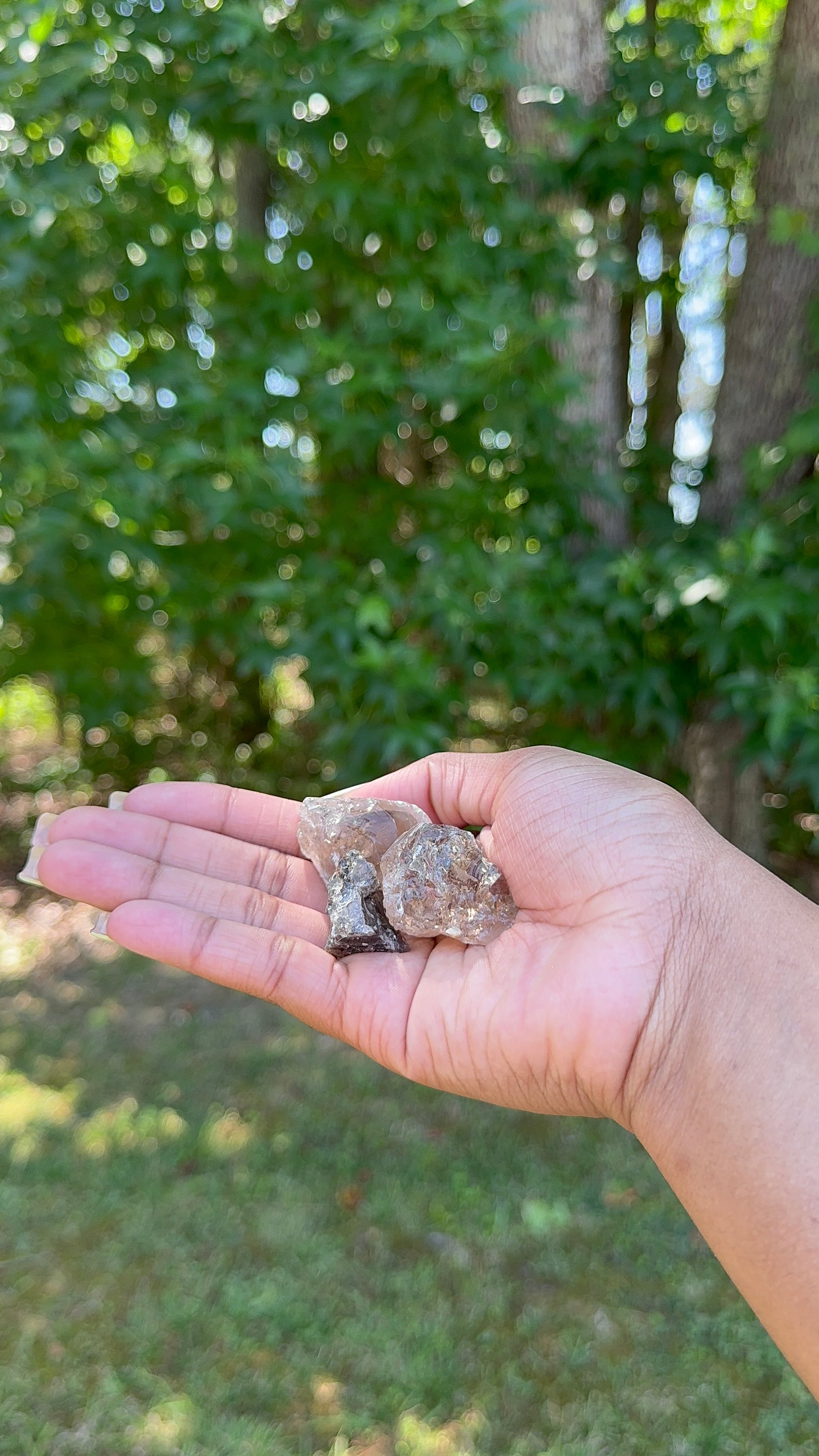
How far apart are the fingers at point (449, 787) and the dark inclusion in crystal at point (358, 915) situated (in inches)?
8.0

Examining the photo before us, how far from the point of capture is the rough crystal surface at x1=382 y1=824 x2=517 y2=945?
173 cm

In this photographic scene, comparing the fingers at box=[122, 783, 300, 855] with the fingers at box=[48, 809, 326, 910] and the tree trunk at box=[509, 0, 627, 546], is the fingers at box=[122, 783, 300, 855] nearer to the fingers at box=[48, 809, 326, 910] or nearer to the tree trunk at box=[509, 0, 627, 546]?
the fingers at box=[48, 809, 326, 910]

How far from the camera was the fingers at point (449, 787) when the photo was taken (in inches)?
76.7

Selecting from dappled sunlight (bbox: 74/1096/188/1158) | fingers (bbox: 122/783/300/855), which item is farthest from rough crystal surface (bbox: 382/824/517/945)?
dappled sunlight (bbox: 74/1096/188/1158)

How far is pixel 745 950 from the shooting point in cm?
146

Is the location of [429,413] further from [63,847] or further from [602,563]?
[63,847]

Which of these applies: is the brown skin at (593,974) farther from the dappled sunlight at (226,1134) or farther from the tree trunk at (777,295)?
the tree trunk at (777,295)

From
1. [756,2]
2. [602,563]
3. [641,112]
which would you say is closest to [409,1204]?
[602,563]

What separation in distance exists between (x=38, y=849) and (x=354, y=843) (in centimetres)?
62

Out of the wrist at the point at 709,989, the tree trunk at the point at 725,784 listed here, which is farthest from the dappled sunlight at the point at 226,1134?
the tree trunk at the point at 725,784

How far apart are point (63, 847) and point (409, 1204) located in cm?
148

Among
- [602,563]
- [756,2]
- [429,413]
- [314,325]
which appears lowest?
[602,563]

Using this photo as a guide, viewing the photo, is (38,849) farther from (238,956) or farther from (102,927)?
→ (238,956)

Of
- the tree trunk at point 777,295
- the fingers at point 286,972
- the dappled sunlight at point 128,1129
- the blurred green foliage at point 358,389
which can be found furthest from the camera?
the tree trunk at point 777,295
